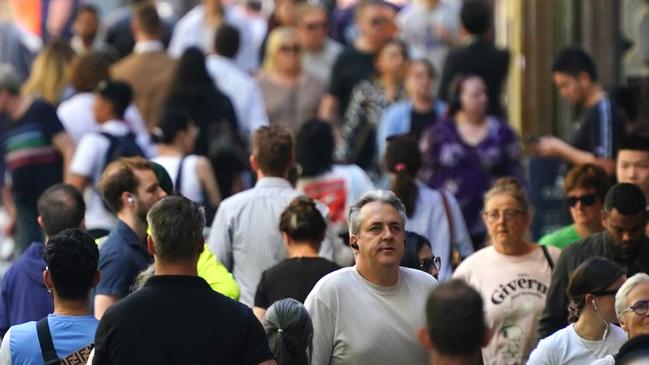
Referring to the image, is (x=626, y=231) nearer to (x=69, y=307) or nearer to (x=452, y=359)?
(x=69, y=307)

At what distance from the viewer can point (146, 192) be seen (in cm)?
1084

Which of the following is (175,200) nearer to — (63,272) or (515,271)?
(63,272)

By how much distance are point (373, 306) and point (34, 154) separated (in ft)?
24.3

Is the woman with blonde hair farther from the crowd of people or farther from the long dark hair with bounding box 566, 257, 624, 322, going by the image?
the long dark hair with bounding box 566, 257, 624, 322

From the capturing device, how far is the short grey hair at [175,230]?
27.3ft

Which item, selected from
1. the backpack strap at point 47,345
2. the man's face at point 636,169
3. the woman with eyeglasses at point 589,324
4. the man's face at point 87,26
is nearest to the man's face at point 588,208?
the man's face at point 636,169

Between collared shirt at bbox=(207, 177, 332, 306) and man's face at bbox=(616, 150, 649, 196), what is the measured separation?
6.63ft

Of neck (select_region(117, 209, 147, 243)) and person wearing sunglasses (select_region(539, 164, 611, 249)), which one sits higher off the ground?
neck (select_region(117, 209, 147, 243))

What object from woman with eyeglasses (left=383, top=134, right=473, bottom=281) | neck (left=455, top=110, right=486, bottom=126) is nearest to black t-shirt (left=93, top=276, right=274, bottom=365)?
woman with eyeglasses (left=383, top=134, right=473, bottom=281)

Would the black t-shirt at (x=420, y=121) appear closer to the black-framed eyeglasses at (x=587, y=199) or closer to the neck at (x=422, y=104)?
the neck at (x=422, y=104)

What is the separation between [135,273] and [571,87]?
527cm

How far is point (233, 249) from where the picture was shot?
38.5ft

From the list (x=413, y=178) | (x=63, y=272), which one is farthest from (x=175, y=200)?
(x=413, y=178)

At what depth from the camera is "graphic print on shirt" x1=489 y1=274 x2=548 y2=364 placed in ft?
36.9
